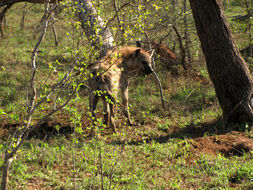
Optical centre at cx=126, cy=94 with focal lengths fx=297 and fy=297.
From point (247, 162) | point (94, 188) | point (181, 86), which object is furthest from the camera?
point (181, 86)

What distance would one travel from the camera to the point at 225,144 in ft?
17.4

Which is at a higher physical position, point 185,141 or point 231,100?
point 231,100

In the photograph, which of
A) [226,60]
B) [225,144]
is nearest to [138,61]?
[226,60]

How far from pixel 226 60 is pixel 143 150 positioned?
249 cm

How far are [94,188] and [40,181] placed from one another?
789 millimetres

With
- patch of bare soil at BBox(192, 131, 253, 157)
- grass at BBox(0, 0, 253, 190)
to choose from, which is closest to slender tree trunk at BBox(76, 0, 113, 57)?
grass at BBox(0, 0, 253, 190)

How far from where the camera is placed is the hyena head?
7.08 m

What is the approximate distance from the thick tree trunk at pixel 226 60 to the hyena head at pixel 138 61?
5.35 feet

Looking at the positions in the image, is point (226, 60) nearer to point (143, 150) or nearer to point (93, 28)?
point (143, 150)

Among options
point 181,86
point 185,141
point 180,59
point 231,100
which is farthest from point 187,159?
point 180,59

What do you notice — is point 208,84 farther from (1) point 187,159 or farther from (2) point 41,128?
(2) point 41,128

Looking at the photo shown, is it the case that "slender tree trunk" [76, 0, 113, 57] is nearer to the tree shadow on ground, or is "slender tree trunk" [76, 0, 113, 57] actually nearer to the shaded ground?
the shaded ground

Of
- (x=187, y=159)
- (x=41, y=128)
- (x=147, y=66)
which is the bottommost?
(x=187, y=159)

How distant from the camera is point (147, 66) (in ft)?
23.5
